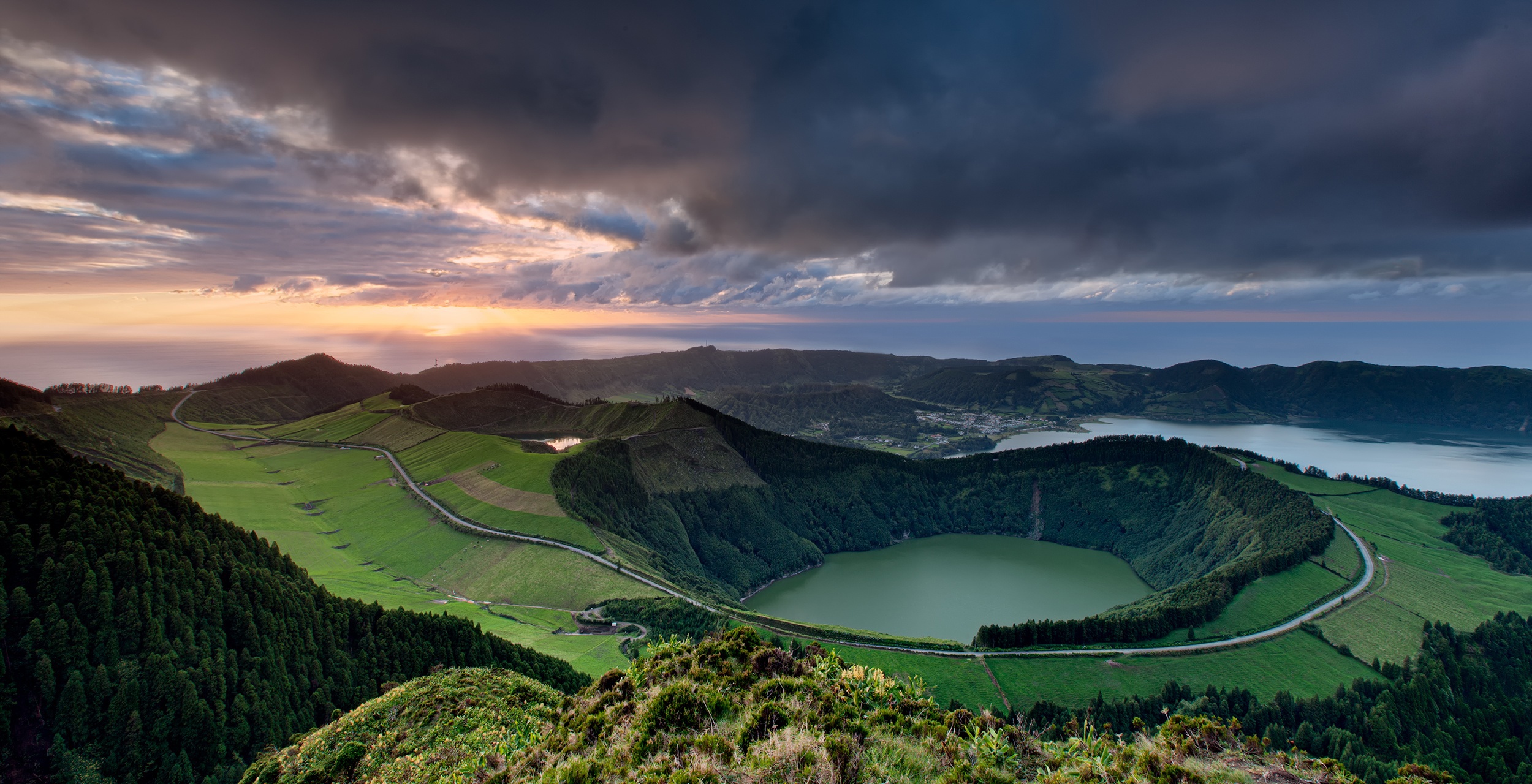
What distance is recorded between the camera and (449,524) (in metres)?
92.7

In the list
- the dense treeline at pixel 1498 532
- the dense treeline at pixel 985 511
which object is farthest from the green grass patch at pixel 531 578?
the dense treeline at pixel 1498 532

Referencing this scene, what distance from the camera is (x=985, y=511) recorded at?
150000mm

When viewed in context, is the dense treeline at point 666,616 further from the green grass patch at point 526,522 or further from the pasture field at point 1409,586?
the pasture field at point 1409,586

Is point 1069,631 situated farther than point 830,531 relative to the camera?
No

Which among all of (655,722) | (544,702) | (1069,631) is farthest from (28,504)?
(1069,631)

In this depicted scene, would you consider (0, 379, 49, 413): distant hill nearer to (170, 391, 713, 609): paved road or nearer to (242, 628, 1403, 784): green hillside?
(170, 391, 713, 609): paved road

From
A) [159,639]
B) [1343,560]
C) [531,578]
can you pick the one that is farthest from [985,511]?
[159,639]

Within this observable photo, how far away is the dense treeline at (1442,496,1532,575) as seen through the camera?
95.2 m

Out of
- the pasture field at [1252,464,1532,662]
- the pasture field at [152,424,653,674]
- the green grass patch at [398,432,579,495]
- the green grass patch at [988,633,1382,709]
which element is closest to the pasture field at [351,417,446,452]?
the green grass patch at [398,432,579,495]

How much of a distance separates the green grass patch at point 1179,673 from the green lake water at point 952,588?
723 inches

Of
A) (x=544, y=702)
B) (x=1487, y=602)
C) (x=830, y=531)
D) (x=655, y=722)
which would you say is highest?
(x=655, y=722)

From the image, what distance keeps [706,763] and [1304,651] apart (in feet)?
282

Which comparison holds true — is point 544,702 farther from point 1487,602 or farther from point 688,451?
point 1487,602

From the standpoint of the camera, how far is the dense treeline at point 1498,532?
3750 inches
